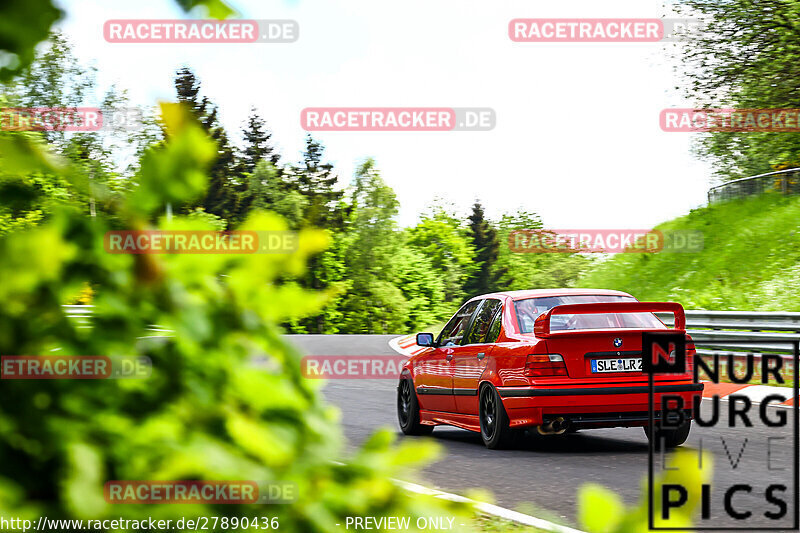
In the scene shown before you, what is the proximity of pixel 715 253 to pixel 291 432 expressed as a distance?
31.4 meters

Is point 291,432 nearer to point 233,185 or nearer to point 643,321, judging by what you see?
point 643,321

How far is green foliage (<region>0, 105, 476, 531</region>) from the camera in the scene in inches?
52.9

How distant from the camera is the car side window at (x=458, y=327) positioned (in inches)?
444

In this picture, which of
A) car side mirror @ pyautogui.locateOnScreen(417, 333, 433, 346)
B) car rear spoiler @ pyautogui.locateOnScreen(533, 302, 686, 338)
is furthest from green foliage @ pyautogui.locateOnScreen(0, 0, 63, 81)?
car side mirror @ pyautogui.locateOnScreen(417, 333, 433, 346)

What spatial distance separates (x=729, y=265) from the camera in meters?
29.2

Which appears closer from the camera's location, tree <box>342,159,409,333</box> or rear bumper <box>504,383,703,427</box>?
rear bumper <box>504,383,703,427</box>

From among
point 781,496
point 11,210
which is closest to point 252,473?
point 11,210

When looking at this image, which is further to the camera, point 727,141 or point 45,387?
point 727,141

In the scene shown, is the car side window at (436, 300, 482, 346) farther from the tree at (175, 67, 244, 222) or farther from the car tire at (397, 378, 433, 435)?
the tree at (175, 67, 244, 222)

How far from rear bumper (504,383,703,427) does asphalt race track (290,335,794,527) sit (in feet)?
1.15

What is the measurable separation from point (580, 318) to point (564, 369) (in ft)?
2.38

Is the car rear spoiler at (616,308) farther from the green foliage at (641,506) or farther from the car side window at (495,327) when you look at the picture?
the green foliage at (641,506)

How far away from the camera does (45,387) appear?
4.59 feet

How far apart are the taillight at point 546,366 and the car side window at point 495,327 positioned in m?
0.82
